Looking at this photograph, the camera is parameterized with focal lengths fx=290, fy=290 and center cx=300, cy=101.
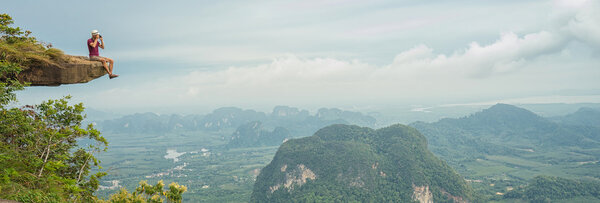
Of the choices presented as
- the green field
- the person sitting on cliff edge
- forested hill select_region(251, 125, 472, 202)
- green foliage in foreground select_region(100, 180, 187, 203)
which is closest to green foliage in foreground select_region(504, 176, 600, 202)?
forested hill select_region(251, 125, 472, 202)

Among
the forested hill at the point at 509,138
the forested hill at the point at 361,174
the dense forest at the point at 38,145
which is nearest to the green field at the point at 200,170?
the forested hill at the point at 361,174

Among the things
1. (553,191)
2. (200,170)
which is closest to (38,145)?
(553,191)

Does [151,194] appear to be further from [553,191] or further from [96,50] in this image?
[553,191]

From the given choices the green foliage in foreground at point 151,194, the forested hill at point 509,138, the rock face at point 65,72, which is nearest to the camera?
the rock face at point 65,72

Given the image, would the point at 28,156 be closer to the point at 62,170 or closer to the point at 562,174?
the point at 62,170

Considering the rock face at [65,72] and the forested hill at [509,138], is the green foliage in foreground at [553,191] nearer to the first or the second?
the forested hill at [509,138]

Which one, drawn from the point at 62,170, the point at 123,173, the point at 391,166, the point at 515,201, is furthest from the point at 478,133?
the point at 62,170
